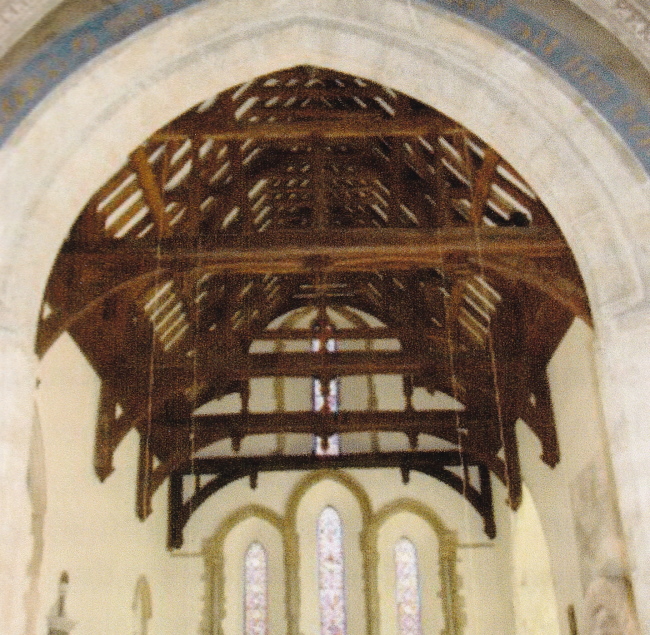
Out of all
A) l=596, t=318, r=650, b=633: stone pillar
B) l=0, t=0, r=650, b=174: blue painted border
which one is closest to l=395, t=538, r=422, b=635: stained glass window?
l=596, t=318, r=650, b=633: stone pillar

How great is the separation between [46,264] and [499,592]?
9184 millimetres

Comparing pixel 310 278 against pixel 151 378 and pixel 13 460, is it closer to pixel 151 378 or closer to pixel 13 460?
pixel 151 378

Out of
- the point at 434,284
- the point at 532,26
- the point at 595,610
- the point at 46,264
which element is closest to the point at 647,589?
the point at 532,26

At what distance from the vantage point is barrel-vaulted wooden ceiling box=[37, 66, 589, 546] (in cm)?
662

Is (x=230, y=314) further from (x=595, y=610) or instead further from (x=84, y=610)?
(x=595, y=610)

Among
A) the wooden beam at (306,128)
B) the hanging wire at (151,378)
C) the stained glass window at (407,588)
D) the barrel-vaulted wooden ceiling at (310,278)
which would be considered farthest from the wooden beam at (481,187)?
the stained glass window at (407,588)

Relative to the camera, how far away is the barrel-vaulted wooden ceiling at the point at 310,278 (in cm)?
662

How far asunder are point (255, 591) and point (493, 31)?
30.2 feet

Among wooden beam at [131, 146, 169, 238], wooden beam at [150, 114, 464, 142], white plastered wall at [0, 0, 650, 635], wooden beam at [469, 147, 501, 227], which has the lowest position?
white plastered wall at [0, 0, 650, 635]

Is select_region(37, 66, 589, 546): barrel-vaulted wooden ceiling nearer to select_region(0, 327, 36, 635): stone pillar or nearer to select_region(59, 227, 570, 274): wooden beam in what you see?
select_region(59, 227, 570, 274): wooden beam

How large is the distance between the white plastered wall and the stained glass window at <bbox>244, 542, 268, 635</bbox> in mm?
8029

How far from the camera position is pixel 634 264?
4.17 meters

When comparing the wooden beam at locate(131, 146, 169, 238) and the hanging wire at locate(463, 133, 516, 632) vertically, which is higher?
the wooden beam at locate(131, 146, 169, 238)

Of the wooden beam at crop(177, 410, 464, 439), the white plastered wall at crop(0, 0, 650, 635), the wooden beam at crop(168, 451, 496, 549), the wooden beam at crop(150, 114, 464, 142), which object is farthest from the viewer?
the wooden beam at crop(168, 451, 496, 549)
